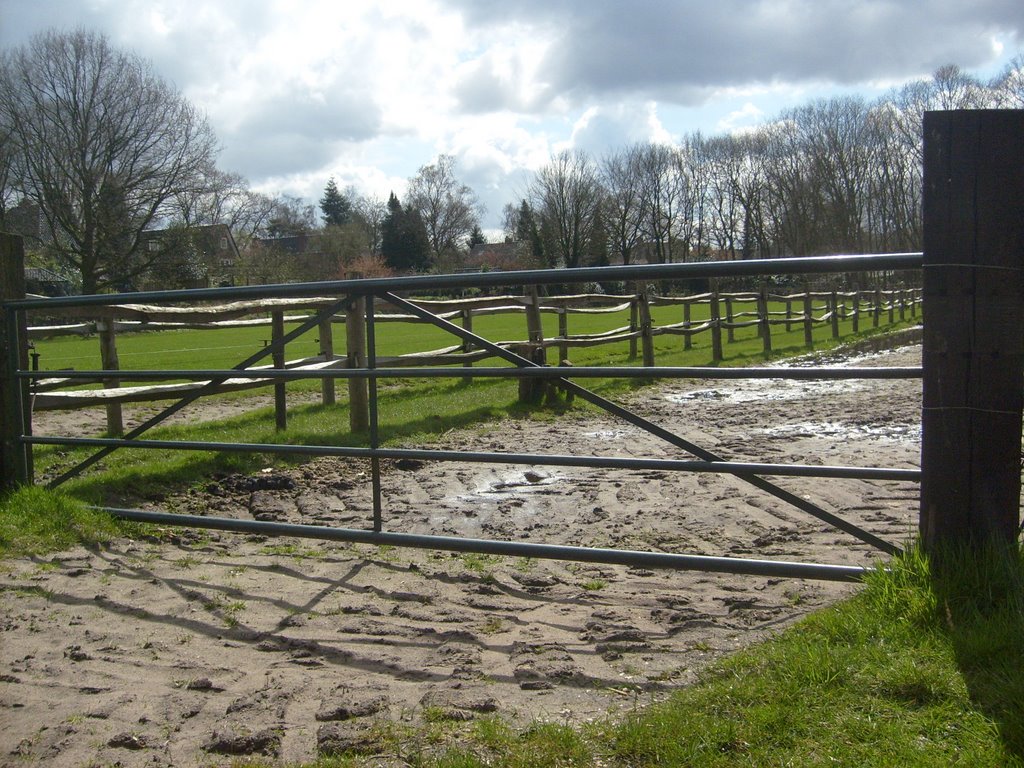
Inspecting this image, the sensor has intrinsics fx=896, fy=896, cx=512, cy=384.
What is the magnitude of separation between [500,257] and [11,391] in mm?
59144

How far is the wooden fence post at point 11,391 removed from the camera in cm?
567

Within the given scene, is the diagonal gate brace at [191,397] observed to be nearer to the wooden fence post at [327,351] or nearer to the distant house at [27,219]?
the wooden fence post at [327,351]

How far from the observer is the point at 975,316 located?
3.08 m

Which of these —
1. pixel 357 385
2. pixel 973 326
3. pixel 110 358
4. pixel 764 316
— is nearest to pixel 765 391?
pixel 357 385

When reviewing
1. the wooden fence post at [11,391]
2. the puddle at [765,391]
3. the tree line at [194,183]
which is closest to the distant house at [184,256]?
the tree line at [194,183]

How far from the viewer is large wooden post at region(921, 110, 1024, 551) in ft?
9.96

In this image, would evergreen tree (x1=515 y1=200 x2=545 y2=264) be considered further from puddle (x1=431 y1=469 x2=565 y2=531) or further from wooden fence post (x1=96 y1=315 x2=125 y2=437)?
puddle (x1=431 y1=469 x2=565 y2=531)

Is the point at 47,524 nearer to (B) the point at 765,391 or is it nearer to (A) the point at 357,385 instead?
(A) the point at 357,385

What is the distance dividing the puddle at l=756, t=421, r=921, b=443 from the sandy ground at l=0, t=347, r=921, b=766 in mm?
996

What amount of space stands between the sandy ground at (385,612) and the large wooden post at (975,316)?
856 millimetres

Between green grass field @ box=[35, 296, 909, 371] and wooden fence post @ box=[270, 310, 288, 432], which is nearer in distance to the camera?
wooden fence post @ box=[270, 310, 288, 432]

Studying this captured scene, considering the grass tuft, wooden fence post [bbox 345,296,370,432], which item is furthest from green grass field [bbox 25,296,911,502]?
the grass tuft

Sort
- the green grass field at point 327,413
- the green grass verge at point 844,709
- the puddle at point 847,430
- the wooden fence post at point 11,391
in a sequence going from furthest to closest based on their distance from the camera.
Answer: the puddle at point 847,430 → the green grass field at point 327,413 → the wooden fence post at point 11,391 → the green grass verge at point 844,709

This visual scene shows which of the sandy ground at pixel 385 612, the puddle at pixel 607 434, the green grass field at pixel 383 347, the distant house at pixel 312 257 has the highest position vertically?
the distant house at pixel 312 257
